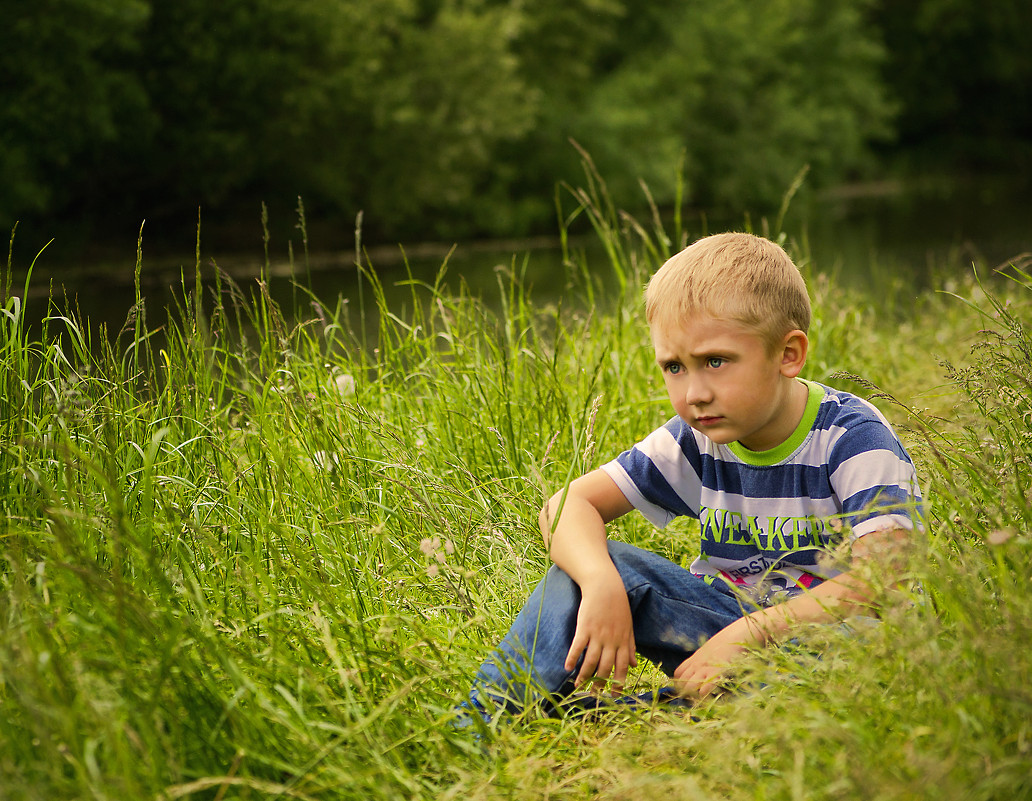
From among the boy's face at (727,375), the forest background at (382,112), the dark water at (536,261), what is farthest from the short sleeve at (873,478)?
the forest background at (382,112)

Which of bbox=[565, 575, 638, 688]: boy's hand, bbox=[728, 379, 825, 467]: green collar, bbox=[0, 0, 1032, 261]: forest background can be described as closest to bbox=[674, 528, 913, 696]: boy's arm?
bbox=[565, 575, 638, 688]: boy's hand

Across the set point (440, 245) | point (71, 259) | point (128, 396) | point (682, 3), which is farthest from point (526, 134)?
point (128, 396)

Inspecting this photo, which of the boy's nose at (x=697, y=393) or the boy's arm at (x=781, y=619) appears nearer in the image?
the boy's arm at (x=781, y=619)

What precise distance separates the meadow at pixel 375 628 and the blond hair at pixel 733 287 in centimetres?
22

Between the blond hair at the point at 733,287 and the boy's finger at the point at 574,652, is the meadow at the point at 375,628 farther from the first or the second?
the blond hair at the point at 733,287

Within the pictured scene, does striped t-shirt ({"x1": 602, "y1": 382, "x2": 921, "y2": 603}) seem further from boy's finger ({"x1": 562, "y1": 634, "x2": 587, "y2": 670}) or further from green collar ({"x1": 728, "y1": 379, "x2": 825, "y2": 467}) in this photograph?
boy's finger ({"x1": 562, "y1": 634, "x2": 587, "y2": 670})

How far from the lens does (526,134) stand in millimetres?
18078

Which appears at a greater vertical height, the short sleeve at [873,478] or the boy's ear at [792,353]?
the boy's ear at [792,353]

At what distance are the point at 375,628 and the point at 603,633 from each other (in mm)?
454

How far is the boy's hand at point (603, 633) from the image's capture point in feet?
5.19

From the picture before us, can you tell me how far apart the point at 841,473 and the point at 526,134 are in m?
17.2

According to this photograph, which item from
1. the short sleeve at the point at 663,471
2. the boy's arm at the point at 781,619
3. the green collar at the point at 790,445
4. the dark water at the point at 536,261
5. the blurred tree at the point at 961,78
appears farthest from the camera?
the blurred tree at the point at 961,78

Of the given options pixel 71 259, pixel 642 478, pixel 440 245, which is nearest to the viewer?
Answer: pixel 642 478

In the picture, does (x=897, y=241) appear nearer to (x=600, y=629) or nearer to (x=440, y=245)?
(x=440, y=245)
